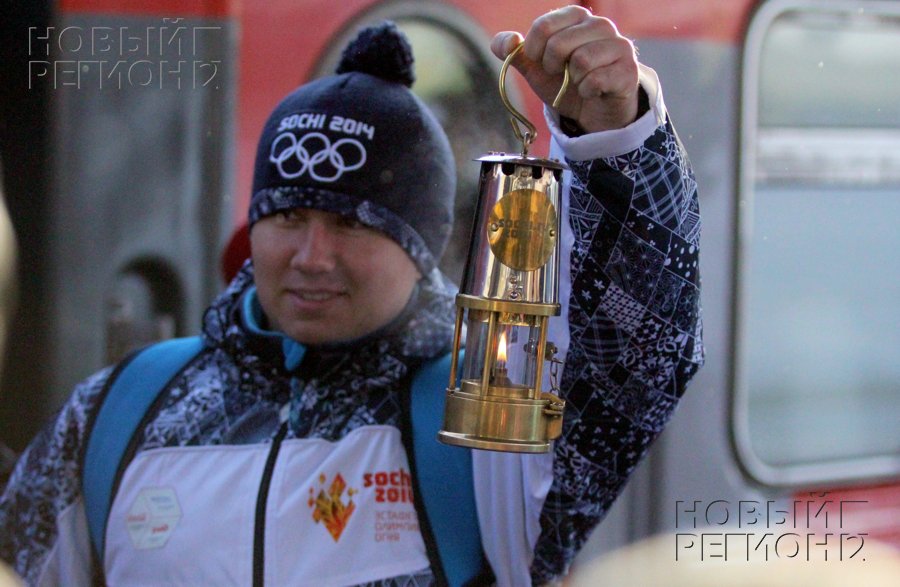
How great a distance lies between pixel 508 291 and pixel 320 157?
2.00 ft

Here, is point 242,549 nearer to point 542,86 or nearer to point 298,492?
point 298,492

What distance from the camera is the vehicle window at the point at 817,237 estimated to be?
7.59 ft

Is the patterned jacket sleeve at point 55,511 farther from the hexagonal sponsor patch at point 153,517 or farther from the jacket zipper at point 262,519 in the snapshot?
the jacket zipper at point 262,519

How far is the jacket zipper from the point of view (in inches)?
63.2

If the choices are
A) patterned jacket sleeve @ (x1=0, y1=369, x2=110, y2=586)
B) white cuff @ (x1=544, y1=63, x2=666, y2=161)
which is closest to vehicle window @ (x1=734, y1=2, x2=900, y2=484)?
white cuff @ (x1=544, y1=63, x2=666, y2=161)

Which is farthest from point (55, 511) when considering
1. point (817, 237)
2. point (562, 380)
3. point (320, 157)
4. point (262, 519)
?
point (817, 237)

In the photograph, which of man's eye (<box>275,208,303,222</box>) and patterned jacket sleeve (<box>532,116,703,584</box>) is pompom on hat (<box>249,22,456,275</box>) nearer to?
man's eye (<box>275,208,303,222</box>)

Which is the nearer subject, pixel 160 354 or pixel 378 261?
pixel 378 261

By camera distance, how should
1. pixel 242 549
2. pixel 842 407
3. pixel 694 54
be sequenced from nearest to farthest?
pixel 242 549 → pixel 694 54 → pixel 842 407

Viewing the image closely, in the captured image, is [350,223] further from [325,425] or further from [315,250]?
[325,425]

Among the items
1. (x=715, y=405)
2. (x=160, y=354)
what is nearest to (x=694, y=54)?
(x=715, y=405)

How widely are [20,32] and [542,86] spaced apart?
1.02 metres

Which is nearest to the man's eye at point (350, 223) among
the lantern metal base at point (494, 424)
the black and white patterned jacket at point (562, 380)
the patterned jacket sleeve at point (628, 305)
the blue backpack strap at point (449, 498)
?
the black and white patterned jacket at point (562, 380)

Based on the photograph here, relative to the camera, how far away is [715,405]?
234 cm
